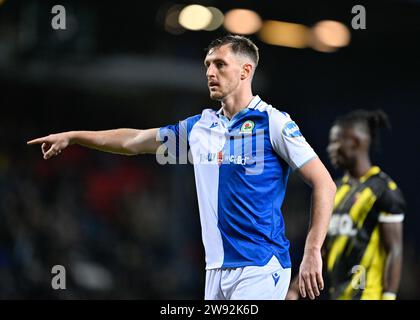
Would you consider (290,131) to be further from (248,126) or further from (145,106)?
(145,106)

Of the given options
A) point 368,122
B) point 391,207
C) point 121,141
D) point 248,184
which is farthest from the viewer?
point 368,122

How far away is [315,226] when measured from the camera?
510cm

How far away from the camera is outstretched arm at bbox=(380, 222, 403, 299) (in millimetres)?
7566

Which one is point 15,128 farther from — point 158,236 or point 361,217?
point 361,217

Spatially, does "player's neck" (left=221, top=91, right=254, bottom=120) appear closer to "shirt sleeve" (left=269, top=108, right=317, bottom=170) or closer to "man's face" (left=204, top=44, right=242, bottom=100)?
"man's face" (left=204, top=44, right=242, bottom=100)

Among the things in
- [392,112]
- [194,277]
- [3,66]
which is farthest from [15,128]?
[392,112]

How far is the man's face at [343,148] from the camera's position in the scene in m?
8.30

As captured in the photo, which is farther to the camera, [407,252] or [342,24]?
[342,24]

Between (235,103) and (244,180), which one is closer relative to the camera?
(244,180)

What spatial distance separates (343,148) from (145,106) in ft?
26.9

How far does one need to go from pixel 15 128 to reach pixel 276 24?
5.05m

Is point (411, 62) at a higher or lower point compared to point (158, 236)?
higher

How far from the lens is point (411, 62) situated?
1538 centimetres

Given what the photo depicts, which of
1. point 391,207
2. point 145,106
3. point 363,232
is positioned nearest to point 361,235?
point 363,232
